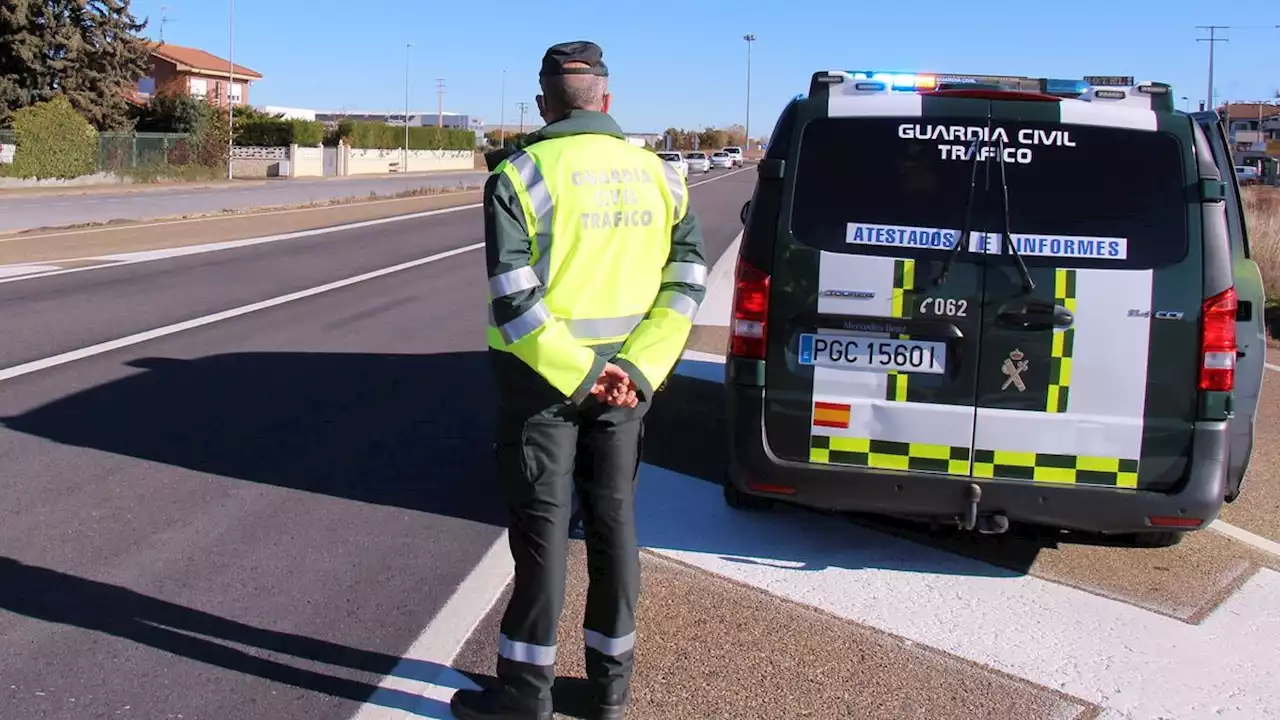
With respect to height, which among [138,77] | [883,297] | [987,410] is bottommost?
[987,410]

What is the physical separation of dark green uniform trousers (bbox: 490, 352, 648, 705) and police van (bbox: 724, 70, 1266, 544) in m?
1.40

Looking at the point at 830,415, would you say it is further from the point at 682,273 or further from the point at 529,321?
the point at 529,321

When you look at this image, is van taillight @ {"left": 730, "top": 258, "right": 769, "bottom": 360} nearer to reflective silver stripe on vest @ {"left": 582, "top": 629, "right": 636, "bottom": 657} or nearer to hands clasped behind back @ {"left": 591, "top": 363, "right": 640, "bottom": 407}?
hands clasped behind back @ {"left": 591, "top": 363, "right": 640, "bottom": 407}

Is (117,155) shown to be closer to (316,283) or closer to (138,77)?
(138,77)

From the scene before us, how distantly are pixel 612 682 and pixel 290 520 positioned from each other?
248cm

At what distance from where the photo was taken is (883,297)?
15.7 ft

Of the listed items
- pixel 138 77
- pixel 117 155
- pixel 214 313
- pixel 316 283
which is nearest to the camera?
pixel 214 313

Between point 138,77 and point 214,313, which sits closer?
point 214,313

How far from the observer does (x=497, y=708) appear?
3.62 metres

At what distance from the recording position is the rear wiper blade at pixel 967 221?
15.6 ft

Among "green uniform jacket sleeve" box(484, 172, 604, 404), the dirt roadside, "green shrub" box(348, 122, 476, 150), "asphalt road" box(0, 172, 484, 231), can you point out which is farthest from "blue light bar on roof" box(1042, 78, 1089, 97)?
"green shrub" box(348, 122, 476, 150)

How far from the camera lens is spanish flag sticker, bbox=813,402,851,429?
4.91 metres

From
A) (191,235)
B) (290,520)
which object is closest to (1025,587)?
(290,520)

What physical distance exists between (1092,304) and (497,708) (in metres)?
2.64
